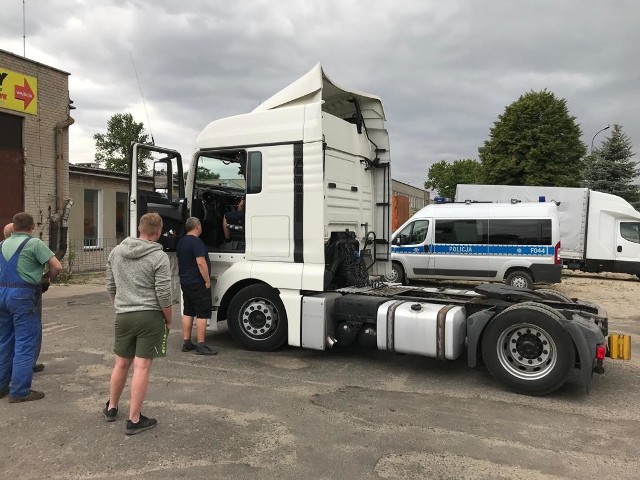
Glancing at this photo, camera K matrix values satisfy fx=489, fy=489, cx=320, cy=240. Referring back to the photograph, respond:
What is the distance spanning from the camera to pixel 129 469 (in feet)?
10.9

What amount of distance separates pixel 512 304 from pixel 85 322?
6895mm

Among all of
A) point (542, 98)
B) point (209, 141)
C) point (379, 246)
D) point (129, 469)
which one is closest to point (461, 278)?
point (379, 246)

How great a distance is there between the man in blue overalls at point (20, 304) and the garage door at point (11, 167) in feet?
28.6

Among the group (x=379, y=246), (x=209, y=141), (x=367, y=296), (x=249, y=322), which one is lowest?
(x=249, y=322)

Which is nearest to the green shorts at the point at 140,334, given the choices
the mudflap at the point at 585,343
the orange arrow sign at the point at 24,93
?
the mudflap at the point at 585,343

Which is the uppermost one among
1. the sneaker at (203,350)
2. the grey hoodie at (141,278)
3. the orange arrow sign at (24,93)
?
the orange arrow sign at (24,93)

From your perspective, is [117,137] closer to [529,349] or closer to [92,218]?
[92,218]

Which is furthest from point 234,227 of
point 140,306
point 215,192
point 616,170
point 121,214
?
point 616,170

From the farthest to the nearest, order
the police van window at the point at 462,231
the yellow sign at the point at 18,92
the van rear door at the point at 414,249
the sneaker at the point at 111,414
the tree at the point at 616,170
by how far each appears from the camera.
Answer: the tree at the point at 616,170 → the van rear door at the point at 414,249 → the police van window at the point at 462,231 → the yellow sign at the point at 18,92 → the sneaker at the point at 111,414

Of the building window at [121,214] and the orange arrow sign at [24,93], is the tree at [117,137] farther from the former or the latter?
the orange arrow sign at [24,93]

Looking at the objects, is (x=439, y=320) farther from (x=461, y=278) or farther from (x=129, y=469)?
(x=461, y=278)

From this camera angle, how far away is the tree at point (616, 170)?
2942cm

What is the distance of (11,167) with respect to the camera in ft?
40.3

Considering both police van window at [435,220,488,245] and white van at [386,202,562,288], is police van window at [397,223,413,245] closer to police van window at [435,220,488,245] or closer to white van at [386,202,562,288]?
white van at [386,202,562,288]
